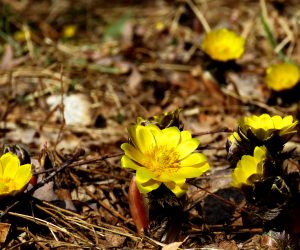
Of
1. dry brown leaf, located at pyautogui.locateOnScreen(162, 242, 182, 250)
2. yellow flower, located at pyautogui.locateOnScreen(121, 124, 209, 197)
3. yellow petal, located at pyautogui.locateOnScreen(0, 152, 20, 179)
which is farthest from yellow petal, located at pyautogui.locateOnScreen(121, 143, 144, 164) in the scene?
yellow petal, located at pyautogui.locateOnScreen(0, 152, 20, 179)

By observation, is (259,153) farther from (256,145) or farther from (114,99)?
(114,99)

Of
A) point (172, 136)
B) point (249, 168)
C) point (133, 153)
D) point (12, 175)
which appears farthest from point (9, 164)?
point (249, 168)

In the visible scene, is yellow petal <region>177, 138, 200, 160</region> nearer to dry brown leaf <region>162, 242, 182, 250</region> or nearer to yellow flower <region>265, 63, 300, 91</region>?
dry brown leaf <region>162, 242, 182, 250</region>

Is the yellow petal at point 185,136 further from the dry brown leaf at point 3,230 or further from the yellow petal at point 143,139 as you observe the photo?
the dry brown leaf at point 3,230

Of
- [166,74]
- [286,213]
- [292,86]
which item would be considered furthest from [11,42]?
[286,213]

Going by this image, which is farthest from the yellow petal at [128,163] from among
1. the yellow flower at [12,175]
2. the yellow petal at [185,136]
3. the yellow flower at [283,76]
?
the yellow flower at [283,76]
